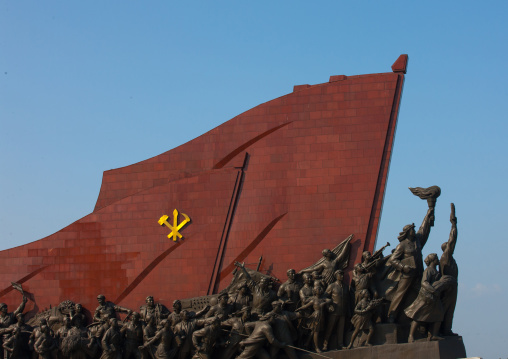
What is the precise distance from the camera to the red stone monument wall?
1930 centimetres

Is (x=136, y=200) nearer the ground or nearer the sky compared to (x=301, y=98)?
nearer the ground

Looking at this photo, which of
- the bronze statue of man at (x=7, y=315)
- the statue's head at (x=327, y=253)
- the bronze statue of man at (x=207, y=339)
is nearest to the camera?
the bronze statue of man at (x=207, y=339)

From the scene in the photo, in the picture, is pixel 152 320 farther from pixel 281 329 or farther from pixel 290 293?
pixel 290 293

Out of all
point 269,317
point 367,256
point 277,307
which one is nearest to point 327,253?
point 367,256

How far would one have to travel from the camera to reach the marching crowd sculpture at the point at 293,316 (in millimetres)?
18109

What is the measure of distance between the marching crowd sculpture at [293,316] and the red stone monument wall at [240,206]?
0.54m

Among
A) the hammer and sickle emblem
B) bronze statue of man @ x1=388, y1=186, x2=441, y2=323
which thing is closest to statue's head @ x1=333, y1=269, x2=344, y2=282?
bronze statue of man @ x1=388, y1=186, x2=441, y2=323

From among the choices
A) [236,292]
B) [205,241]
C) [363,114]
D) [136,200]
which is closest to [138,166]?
[136,200]

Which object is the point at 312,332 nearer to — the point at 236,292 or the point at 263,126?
the point at 236,292

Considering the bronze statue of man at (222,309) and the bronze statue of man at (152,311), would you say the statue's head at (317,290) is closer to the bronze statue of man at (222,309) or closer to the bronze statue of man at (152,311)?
the bronze statue of man at (222,309)

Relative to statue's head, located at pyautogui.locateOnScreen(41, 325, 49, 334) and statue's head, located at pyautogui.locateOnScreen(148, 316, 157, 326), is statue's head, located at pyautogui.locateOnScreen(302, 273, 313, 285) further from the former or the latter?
statue's head, located at pyautogui.locateOnScreen(41, 325, 49, 334)

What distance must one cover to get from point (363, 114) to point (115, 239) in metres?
5.75

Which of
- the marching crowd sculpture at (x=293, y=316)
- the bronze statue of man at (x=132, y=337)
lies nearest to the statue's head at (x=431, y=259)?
the marching crowd sculpture at (x=293, y=316)

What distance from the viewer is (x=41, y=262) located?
20.2 m
